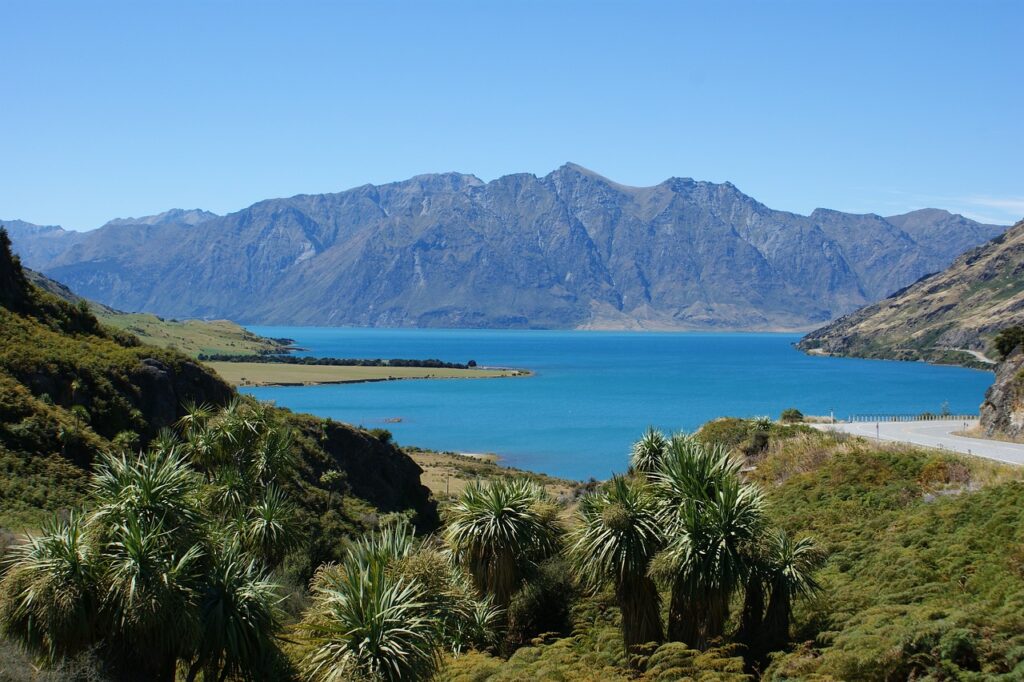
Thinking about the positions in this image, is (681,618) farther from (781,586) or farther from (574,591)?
(574,591)

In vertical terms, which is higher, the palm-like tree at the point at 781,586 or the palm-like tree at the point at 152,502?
the palm-like tree at the point at 152,502

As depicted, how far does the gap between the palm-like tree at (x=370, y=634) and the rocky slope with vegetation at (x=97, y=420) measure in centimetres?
1486

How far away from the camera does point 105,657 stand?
1593 cm

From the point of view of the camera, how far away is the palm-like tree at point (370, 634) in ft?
48.0

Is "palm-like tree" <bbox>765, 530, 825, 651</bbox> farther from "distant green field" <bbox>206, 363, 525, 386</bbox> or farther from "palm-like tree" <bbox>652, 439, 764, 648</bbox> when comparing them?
"distant green field" <bbox>206, 363, 525, 386</bbox>

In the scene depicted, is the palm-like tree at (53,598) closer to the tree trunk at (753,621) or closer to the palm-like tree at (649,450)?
the tree trunk at (753,621)

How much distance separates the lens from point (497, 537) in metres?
21.2

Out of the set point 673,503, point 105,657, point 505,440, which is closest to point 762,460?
point 673,503

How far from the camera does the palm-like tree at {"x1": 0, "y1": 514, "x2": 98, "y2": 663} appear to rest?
15.2 metres

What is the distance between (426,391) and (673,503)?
5411 inches

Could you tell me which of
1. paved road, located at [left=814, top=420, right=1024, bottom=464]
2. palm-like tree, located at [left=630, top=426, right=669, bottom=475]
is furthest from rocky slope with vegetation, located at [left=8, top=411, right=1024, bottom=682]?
paved road, located at [left=814, top=420, right=1024, bottom=464]

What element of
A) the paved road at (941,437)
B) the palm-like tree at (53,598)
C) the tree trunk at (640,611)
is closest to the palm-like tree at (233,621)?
Answer: the palm-like tree at (53,598)

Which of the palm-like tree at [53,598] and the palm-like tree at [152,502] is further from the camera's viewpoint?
the palm-like tree at [152,502]

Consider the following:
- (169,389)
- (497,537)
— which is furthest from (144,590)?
(169,389)
